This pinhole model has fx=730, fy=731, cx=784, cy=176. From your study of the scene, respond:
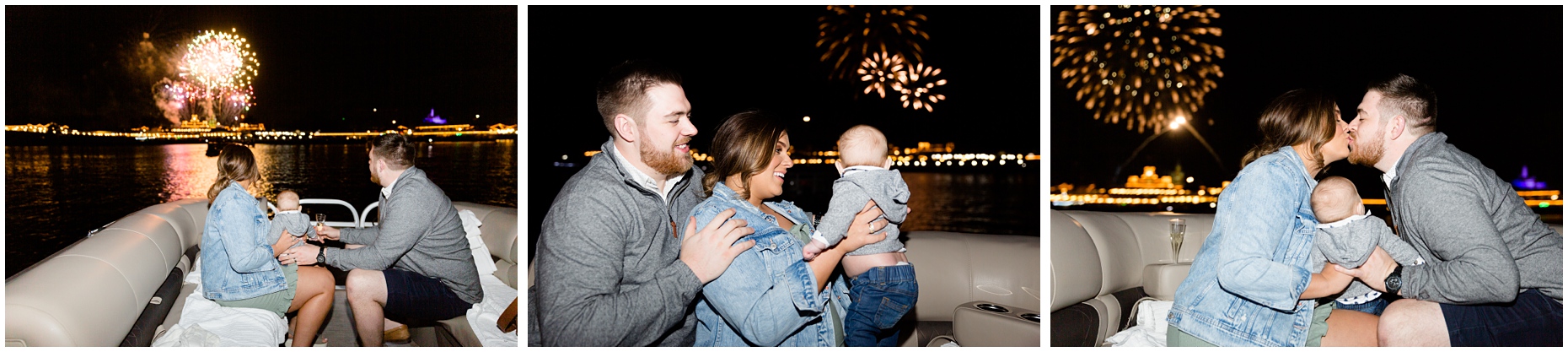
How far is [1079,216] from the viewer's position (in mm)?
3213

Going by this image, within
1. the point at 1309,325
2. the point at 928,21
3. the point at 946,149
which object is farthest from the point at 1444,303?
the point at 946,149

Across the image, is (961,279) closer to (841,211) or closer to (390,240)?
(841,211)

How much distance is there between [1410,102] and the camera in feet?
6.91

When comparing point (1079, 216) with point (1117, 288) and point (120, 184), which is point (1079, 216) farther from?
point (120, 184)

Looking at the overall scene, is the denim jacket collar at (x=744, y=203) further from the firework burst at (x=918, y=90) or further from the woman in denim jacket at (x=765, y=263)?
the firework burst at (x=918, y=90)

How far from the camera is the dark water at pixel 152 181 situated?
20516 millimetres

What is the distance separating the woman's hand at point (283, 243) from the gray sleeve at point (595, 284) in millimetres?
1942

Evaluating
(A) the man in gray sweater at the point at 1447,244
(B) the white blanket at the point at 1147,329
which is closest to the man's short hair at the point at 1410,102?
(A) the man in gray sweater at the point at 1447,244

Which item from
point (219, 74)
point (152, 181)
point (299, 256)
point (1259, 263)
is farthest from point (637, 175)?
point (152, 181)

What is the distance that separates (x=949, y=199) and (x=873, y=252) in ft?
104

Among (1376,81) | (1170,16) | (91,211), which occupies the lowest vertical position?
(91,211)

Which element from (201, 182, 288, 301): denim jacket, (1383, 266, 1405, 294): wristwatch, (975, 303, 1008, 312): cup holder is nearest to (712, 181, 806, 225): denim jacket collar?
(975, 303, 1008, 312): cup holder

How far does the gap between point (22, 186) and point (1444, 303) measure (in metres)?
42.3

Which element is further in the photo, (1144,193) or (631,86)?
(1144,193)
